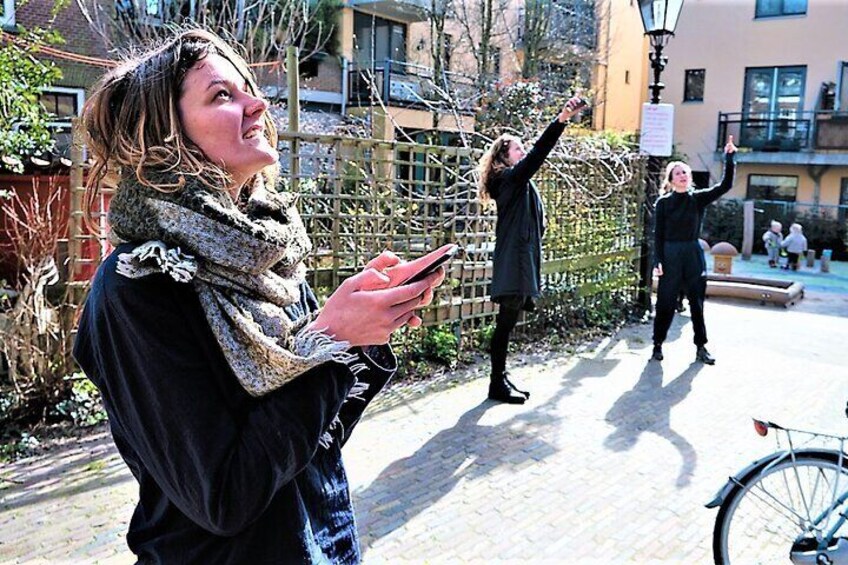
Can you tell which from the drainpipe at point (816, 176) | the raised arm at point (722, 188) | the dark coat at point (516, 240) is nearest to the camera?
the dark coat at point (516, 240)

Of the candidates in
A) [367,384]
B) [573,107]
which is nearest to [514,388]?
[573,107]

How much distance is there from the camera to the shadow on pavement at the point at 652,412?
490 cm

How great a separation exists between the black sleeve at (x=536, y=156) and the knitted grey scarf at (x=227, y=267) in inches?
161

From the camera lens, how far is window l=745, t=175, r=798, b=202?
25391 millimetres

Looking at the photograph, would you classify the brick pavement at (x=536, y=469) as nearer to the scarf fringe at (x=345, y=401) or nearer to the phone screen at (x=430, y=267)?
the scarf fringe at (x=345, y=401)

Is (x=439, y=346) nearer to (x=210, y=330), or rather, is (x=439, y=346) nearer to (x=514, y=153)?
(x=514, y=153)

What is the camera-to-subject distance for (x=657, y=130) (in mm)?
8781

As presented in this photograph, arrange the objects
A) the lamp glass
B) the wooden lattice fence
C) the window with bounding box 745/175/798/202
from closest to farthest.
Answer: the wooden lattice fence → the lamp glass → the window with bounding box 745/175/798/202

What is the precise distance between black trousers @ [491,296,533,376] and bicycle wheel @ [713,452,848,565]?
8.84ft

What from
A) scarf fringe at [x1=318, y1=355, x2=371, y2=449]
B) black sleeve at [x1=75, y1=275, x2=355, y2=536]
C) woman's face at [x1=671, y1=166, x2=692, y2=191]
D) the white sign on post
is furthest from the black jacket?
the white sign on post

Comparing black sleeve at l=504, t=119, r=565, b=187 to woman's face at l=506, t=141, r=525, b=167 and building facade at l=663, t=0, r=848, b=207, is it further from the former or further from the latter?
building facade at l=663, t=0, r=848, b=207

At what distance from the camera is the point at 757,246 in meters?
22.7

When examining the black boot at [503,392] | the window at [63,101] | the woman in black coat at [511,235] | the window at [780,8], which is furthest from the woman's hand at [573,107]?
the window at [780,8]

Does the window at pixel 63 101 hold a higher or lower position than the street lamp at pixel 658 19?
lower
